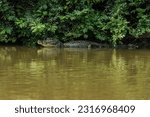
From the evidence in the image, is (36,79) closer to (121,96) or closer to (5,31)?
(121,96)

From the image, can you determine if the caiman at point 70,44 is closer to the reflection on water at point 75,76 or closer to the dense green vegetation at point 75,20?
the dense green vegetation at point 75,20

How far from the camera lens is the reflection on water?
8.80m

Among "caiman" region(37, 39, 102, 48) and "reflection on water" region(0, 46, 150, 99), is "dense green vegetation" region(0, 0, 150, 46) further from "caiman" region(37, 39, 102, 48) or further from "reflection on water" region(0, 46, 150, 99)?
"reflection on water" region(0, 46, 150, 99)

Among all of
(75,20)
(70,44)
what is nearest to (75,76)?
(70,44)

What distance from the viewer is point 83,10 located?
1958cm

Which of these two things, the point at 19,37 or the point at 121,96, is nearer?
the point at 121,96

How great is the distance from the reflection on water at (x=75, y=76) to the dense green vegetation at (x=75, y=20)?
3.44m

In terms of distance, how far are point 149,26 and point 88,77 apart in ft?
29.1

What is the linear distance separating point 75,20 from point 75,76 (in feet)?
31.0

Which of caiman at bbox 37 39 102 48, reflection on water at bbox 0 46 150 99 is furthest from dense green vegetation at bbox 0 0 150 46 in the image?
reflection on water at bbox 0 46 150 99

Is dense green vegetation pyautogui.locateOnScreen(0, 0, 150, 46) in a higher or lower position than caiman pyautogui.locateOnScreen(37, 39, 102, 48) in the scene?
higher

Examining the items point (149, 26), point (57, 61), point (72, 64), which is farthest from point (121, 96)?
point (149, 26)

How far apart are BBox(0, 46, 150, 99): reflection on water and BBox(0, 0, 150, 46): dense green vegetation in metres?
3.44

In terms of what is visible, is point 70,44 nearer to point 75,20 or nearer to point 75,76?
point 75,20
